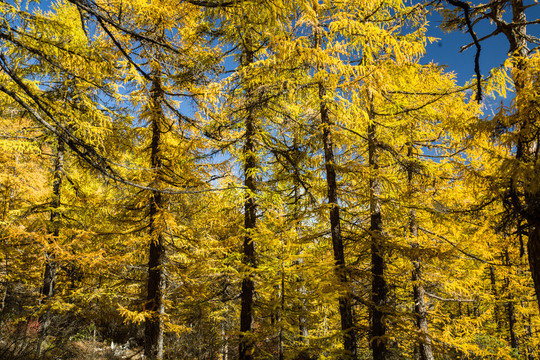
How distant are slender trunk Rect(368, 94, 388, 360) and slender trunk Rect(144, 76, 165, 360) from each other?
5513 millimetres

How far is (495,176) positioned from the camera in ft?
16.6

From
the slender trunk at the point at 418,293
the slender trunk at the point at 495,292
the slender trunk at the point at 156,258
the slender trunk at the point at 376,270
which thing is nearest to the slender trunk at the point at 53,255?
the slender trunk at the point at 156,258

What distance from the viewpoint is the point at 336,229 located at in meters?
7.39

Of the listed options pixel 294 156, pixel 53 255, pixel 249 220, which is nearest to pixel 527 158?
pixel 294 156

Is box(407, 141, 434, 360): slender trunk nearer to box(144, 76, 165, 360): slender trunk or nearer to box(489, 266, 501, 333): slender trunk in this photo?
box(144, 76, 165, 360): slender trunk

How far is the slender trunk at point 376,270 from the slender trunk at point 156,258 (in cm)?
551

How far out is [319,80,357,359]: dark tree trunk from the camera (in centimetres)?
653

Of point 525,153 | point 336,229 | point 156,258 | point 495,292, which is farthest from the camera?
point 495,292

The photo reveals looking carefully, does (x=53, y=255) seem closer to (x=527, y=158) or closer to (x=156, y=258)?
(x=156, y=258)

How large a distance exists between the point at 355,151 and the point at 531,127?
5.30 meters

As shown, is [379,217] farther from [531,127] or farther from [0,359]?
[0,359]

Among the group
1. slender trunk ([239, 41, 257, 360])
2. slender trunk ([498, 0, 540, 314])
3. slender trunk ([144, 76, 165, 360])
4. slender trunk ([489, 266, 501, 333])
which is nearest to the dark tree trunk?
slender trunk ([239, 41, 257, 360])

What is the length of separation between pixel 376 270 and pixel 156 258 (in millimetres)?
6259

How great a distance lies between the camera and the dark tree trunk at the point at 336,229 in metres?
6.53
